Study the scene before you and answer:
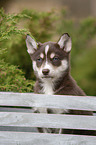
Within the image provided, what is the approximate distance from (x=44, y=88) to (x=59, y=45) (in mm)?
471

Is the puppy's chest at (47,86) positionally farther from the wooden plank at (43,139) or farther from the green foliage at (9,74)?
the wooden plank at (43,139)

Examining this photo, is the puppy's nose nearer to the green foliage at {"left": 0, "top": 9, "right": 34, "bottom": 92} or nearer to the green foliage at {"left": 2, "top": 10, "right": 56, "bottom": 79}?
the green foliage at {"left": 0, "top": 9, "right": 34, "bottom": 92}

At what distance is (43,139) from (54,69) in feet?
2.36

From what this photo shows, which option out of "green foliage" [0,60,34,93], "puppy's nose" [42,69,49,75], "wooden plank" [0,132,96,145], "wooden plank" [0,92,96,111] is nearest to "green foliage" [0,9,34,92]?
"green foliage" [0,60,34,93]

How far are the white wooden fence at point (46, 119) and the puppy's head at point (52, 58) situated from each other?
43 centimetres

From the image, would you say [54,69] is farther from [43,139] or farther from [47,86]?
[43,139]

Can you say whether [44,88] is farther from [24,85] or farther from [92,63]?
[92,63]

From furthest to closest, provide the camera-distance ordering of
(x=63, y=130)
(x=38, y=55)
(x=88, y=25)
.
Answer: (x=88, y=25) < (x=38, y=55) < (x=63, y=130)

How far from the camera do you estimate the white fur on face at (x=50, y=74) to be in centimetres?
255

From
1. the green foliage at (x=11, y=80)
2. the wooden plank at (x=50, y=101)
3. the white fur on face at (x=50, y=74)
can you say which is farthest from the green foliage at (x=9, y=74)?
the wooden plank at (x=50, y=101)

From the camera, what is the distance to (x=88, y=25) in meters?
4.47

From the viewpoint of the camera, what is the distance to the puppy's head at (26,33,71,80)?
2.56m

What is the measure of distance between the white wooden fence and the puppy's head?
1.41ft

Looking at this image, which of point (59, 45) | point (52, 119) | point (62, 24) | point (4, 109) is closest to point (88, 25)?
point (62, 24)
